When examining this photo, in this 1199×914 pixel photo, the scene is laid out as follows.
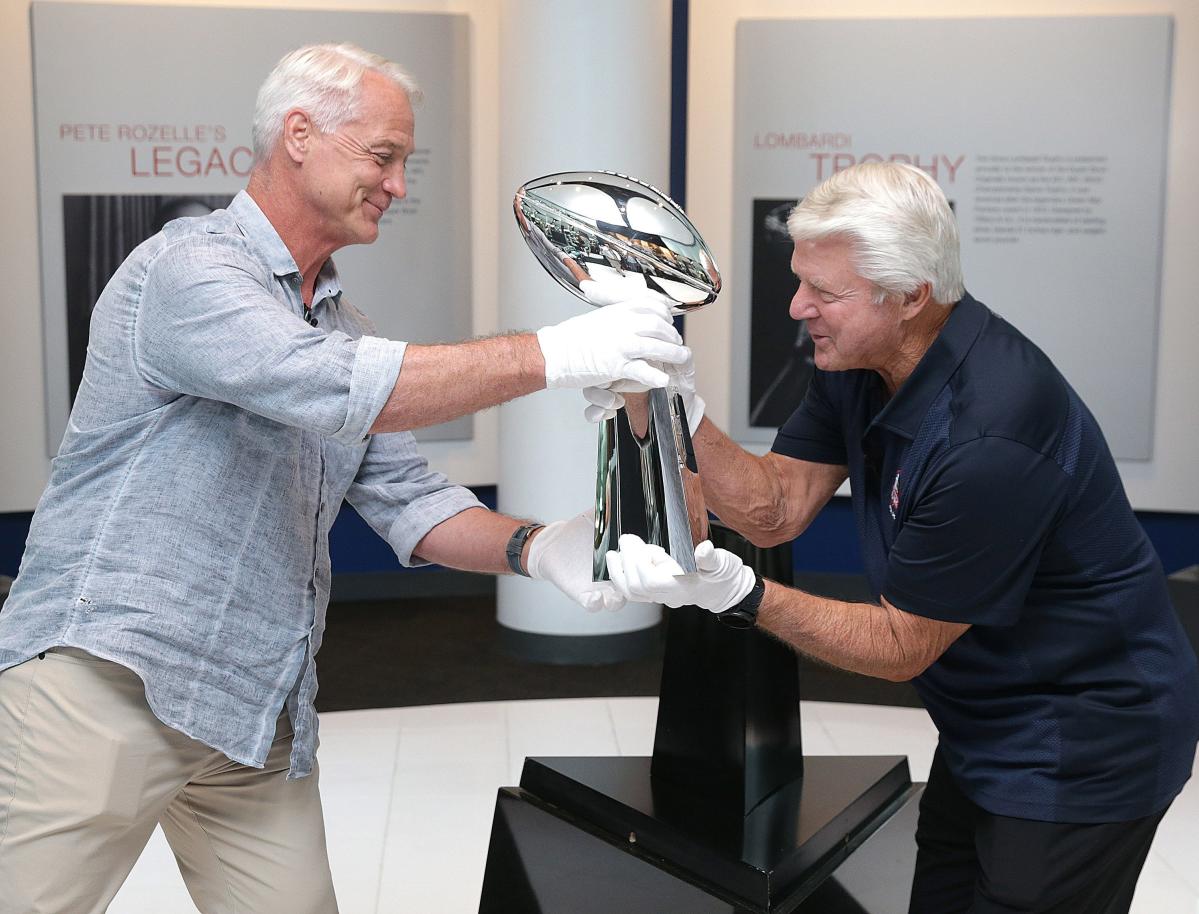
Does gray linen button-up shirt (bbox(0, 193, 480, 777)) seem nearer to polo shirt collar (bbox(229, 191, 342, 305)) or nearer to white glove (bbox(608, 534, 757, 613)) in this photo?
polo shirt collar (bbox(229, 191, 342, 305))

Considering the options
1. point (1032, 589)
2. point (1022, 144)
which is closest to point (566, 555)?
point (1032, 589)

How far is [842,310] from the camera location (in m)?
1.77

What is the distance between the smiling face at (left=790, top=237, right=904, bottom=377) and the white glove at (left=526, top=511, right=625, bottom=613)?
42 cm

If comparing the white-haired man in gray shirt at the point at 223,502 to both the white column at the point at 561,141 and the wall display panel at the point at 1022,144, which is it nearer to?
the white column at the point at 561,141

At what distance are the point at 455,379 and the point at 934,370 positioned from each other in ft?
2.14

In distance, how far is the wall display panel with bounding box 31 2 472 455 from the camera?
480 centimetres

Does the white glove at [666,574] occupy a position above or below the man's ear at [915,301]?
below

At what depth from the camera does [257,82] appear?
16.2 feet

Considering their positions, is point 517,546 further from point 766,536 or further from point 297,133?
point 297,133

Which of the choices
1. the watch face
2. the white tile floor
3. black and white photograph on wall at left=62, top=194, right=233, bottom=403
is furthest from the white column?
the watch face

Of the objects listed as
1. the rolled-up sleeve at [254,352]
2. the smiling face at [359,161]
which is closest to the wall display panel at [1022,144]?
the smiling face at [359,161]

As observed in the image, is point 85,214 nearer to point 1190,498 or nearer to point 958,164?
point 958,164

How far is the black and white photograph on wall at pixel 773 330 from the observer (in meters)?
5.11

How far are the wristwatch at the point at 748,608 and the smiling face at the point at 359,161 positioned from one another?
690mm
